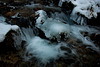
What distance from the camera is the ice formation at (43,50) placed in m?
3.47

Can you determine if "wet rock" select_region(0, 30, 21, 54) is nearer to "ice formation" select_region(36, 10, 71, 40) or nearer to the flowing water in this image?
the flowing water

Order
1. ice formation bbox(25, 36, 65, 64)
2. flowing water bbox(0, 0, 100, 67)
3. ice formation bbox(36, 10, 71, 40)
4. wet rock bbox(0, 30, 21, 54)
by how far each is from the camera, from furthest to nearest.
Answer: ice formation bbox(36, 10, 71, 40) → ice formation bbox(25, 36, 65, 64) → flowing water bbox(0, 0, 100, 67) → wet rock bbox(0, 30, 21, 54)

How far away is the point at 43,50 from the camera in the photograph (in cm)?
378

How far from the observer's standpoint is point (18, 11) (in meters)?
5.64

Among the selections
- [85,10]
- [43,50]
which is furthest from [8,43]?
[85,10]

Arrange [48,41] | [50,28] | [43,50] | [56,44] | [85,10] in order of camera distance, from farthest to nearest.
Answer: [85,10]
[50,28]
[48,41]
[56,44]
[43,50]

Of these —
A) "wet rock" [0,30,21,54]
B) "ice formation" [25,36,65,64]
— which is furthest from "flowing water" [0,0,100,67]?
"wet rock" [0,30,21,54]

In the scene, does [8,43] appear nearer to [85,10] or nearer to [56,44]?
[56,44]

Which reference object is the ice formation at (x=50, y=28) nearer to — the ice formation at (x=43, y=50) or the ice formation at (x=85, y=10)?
the ice formation at (x=43, y=50)

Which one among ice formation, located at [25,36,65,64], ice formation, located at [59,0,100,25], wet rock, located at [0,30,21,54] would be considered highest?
ice formation, located at [59,0,100,25]

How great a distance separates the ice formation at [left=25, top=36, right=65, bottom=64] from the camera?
3473mm

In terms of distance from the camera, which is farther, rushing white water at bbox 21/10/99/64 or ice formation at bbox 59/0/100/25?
ice formation at bbox 59/0/100/25

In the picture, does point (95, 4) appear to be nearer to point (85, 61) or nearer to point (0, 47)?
point (85, 61)

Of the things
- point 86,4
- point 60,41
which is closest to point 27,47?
point 60,41
